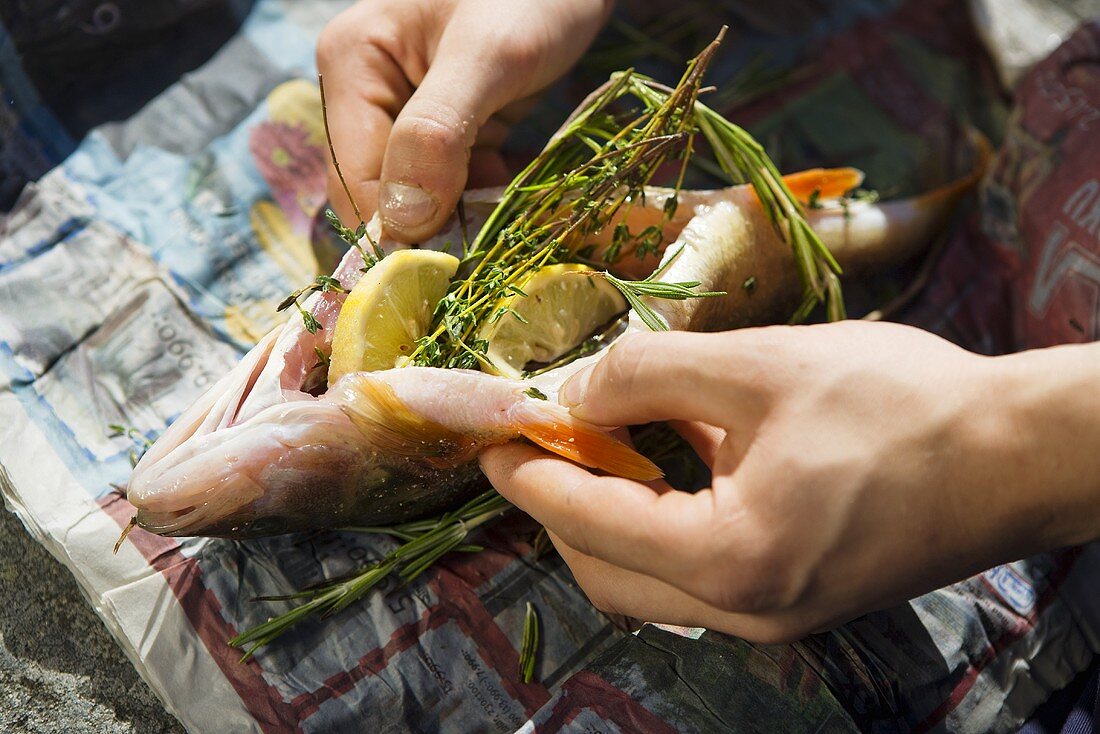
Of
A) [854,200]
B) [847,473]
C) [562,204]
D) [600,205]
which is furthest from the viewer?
[854,200]

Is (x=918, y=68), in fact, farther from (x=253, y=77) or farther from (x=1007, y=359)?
(x=253, y=77)

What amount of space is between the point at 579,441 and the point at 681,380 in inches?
9.6

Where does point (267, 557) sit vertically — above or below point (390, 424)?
below

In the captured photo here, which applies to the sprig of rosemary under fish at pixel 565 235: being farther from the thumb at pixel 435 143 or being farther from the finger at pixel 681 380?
the finger at pixel 681 380

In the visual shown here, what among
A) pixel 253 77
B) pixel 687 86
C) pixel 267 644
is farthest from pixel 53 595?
pixel 687 86

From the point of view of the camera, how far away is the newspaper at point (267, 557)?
1.80 metres

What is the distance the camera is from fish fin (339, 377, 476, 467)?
1.56 meters

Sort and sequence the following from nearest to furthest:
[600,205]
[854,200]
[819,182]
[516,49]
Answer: [600,205], [516,49], [819,182], [854,200]

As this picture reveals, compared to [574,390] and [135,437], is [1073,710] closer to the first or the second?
[574,390]

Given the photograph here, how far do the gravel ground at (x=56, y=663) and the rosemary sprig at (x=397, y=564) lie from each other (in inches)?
13.5

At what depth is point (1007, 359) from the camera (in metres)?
1.40

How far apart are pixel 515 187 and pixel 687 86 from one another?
A: 16.2 inches

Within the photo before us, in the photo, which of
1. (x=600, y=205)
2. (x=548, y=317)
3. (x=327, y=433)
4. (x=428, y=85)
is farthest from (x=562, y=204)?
(x=327, y=433)

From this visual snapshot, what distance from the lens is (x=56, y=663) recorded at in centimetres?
193
